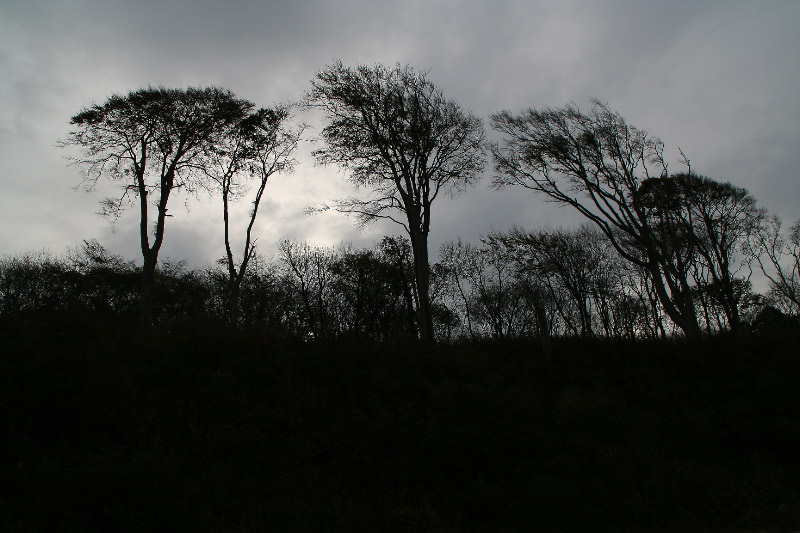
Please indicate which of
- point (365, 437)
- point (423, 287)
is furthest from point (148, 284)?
point (365, 437)

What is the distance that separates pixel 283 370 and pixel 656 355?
10627 millimetres

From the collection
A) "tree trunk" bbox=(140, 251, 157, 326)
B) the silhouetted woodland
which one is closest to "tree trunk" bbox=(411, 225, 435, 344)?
the silhouetted woodland

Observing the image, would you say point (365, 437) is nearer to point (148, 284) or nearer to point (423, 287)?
point (423, 287)

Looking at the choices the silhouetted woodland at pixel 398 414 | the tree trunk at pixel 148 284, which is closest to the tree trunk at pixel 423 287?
the silhouetted woodland at pixel 398 414

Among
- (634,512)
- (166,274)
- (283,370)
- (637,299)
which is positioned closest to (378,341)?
(283,370)

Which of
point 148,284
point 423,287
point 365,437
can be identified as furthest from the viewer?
point 148,284

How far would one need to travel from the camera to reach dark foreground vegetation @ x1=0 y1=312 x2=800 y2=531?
6.84 meters

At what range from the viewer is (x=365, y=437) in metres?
8.95

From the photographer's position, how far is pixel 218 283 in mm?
35719

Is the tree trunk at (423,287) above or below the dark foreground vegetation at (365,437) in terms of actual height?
above

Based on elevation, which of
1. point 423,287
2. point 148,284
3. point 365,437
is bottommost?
point 365,437

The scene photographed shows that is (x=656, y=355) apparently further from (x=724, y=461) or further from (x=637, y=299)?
(x=637, y=299)

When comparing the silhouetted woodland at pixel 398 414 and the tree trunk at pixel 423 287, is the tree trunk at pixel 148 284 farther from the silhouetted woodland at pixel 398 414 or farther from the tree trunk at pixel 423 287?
the tree trunk at pixel 423 287

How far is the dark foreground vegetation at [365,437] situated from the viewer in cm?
684
